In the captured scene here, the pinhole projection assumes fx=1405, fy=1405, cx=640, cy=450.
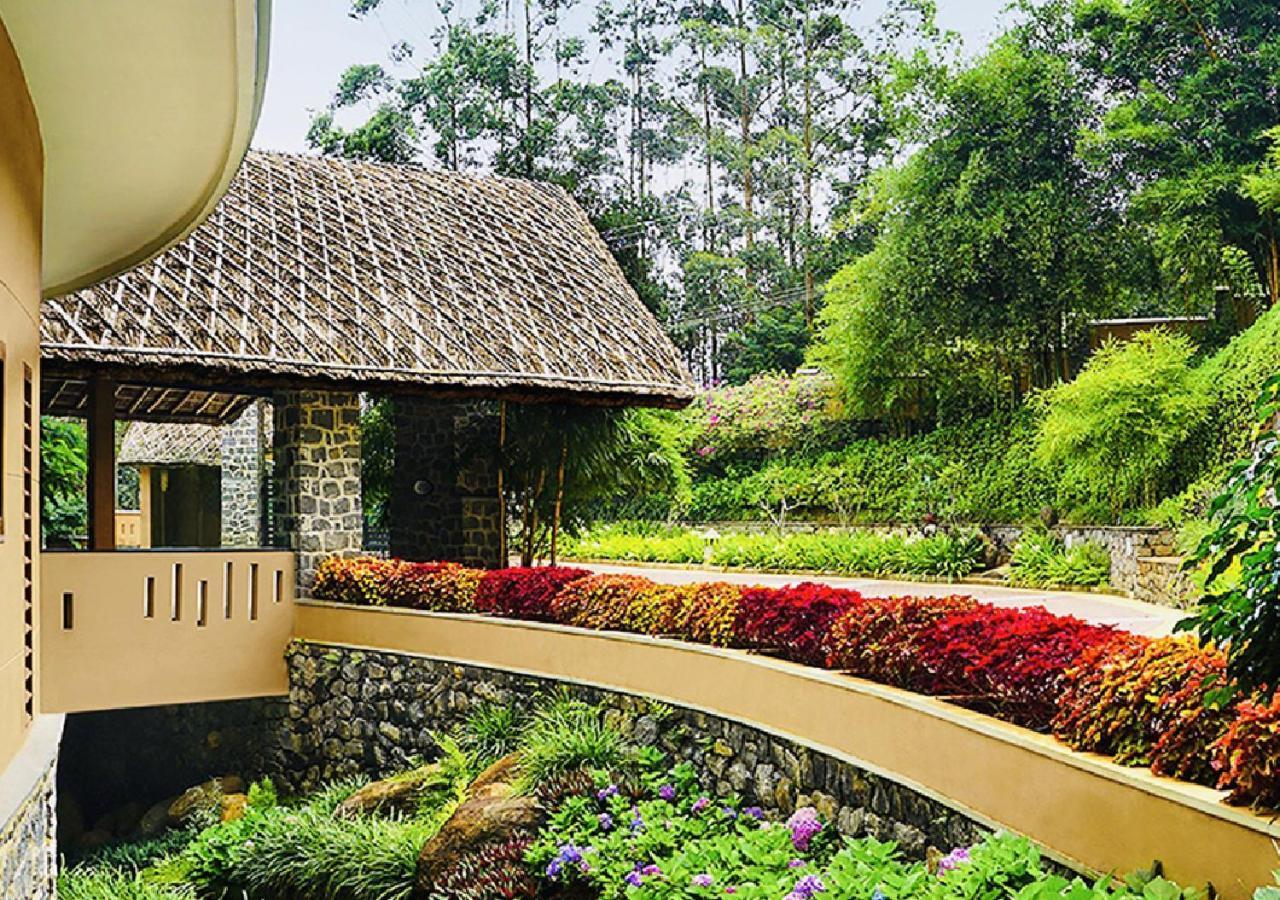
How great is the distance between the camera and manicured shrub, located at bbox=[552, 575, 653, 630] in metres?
10.7

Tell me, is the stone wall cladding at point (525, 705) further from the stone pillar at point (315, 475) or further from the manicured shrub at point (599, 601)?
the stone pillar at point (315, 475)

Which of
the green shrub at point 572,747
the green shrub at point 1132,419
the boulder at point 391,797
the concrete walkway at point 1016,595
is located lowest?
the boulder at point 391,797

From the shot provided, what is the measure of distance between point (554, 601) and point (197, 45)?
7010 mm

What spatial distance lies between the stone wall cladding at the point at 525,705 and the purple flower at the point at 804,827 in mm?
87

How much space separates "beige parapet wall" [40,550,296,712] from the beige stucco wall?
5.66 meters

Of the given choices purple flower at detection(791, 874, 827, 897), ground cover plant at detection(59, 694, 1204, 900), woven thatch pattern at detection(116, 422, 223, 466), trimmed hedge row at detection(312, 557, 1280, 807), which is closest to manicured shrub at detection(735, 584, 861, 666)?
trimmed hedge row at detection(312, 557, 1280, 807)

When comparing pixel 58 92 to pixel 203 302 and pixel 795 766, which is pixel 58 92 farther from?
pixel 203 302

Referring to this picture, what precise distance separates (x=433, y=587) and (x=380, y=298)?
3.03 m

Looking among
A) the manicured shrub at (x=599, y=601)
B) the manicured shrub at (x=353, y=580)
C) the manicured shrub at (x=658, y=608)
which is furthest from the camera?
the manicured shrub at (x=353, y=580)

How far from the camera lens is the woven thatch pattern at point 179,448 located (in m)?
23.4

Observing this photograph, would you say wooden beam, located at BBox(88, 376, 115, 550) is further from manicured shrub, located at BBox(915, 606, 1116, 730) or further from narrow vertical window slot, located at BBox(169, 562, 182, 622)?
manicured shrub, located at BBox(915, 606, 1116, 730)

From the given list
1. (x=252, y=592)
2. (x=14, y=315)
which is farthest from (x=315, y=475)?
(x=14, y=315)

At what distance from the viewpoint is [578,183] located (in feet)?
93.0

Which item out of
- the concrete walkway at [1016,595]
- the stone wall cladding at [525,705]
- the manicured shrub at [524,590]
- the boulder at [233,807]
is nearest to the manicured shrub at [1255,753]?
the stone wall cladding at [525,705]
